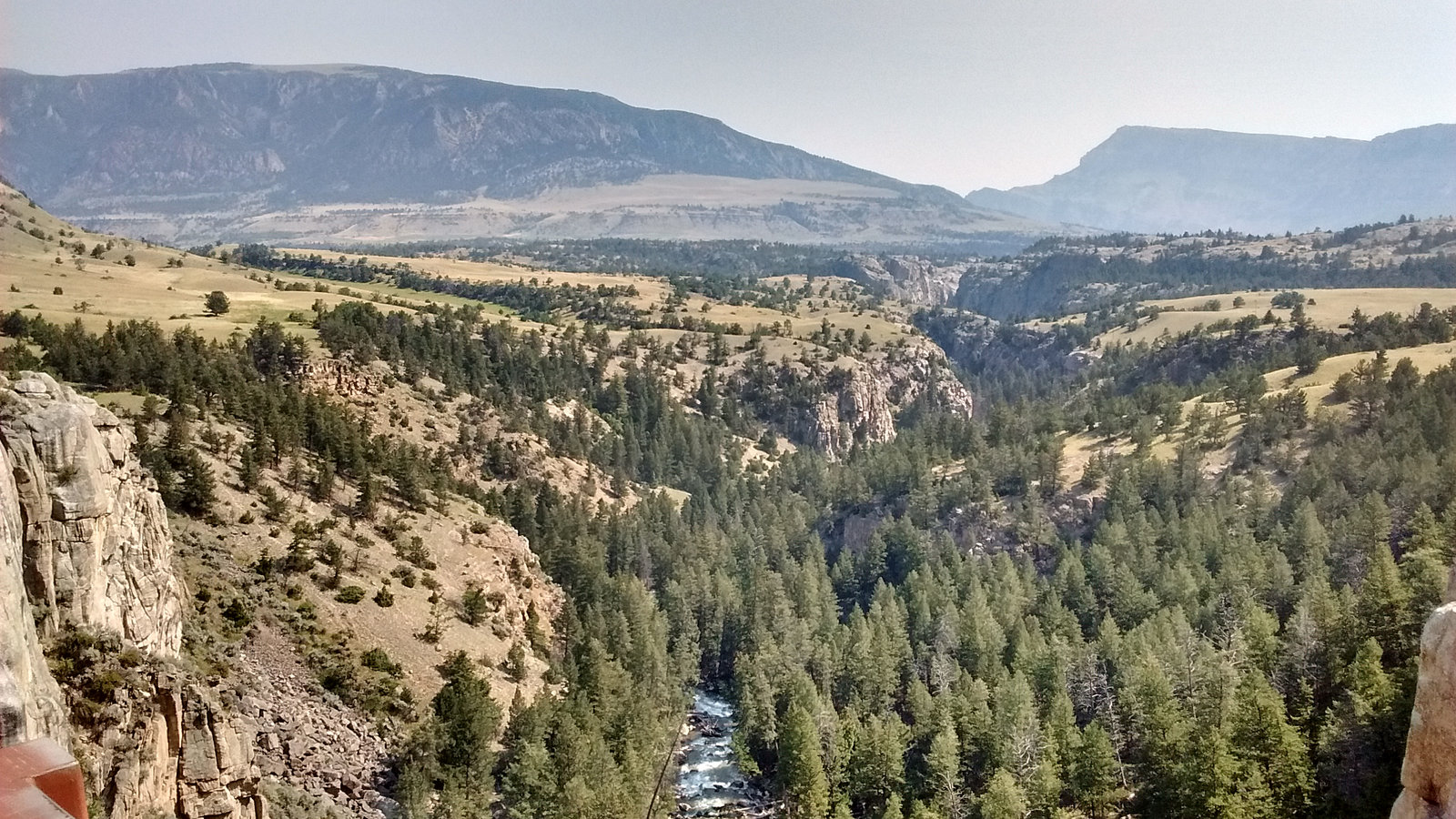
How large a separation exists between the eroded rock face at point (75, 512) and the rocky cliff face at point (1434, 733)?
29.7 m

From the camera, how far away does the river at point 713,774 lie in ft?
184

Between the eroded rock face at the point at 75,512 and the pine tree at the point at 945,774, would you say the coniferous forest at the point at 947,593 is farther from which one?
the eroded rock face at the point at 75,512

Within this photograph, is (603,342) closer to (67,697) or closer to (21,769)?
(67,697)

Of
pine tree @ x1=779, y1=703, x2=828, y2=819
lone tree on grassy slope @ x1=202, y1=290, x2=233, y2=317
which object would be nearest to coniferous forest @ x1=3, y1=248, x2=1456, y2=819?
pine tree @ x1=779, y1=703, x2=828, y2=819

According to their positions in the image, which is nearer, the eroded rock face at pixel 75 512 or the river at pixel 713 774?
the eroded rock face at pixel 75 512

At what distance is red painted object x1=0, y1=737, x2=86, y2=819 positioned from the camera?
4.85 meters

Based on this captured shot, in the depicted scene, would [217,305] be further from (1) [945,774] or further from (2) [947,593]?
(1) [945,774]

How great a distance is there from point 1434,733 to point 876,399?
163320mm

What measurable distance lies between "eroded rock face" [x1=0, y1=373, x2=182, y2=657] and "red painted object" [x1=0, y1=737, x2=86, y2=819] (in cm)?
2161

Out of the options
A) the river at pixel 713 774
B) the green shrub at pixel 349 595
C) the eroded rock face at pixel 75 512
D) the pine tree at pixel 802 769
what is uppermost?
the eroded rock face at pixel 75 512

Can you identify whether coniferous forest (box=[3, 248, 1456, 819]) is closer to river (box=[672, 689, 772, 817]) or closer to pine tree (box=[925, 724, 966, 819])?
pine tree (box=[925, 724, 966, 819])

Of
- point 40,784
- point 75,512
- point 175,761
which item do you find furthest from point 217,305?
point 40,784

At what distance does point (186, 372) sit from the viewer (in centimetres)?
6812

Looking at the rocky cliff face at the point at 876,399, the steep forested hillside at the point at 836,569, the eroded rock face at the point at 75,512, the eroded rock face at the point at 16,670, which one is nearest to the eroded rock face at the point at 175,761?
the steep forested hillside at the point at 836,569
